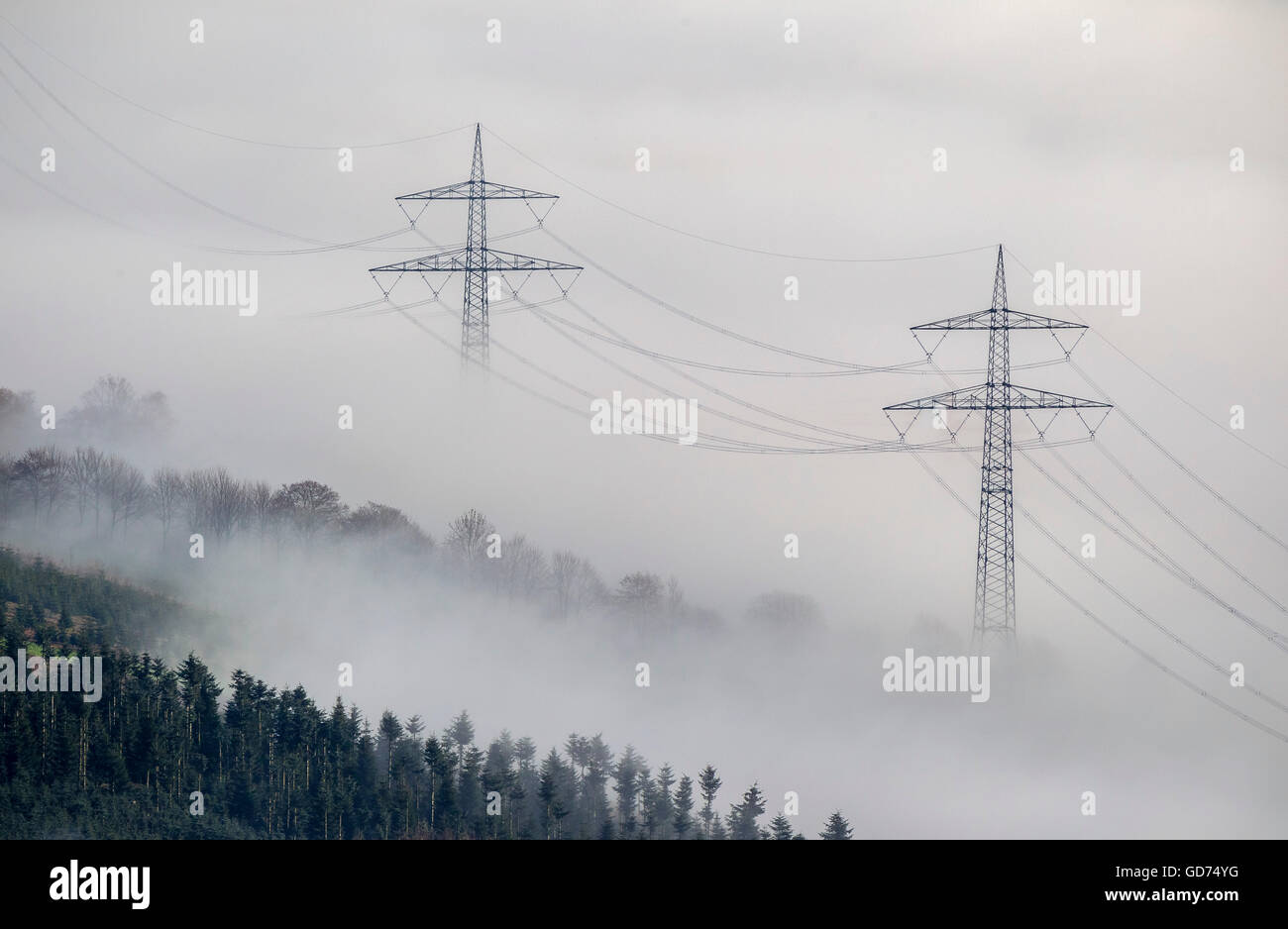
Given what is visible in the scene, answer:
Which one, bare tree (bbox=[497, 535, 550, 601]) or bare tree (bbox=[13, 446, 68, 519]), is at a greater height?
bare tree (bbox=[13, 446, 68, 519])

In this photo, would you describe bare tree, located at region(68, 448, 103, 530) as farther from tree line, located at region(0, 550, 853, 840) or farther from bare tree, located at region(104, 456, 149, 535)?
tree line, located at region(0, 550, 853, 840)

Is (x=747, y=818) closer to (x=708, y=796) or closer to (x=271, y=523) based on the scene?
(x=708, y=796)

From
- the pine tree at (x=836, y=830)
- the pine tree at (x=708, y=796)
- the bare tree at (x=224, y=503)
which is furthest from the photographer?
the bare tree at (x=224, y=503)

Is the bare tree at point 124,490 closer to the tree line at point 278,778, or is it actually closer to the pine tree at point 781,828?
the tree line at point 278,778

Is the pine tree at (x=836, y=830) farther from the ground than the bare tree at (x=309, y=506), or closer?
closer

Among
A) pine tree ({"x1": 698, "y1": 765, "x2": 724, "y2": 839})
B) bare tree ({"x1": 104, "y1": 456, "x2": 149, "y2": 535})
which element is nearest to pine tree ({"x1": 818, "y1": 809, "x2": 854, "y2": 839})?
pine tree ({"x1": 698, "y1": 765, "x2": 724, "y2": 839})

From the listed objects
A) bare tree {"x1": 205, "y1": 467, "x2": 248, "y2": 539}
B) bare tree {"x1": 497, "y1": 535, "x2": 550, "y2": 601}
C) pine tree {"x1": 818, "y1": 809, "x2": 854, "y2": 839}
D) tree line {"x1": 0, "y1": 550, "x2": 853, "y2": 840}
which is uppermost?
bare tree {"x1": 205, "y1": 467, "x2": 248, "y2": 539}

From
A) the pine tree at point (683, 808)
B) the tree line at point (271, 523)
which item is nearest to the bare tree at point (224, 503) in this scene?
the tree line at point (271, 523)

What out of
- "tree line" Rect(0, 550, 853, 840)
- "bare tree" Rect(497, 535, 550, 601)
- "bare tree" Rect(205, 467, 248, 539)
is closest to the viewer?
"tree line" Rect(0, 550, 853, 840)

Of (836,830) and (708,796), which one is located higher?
(708,796)

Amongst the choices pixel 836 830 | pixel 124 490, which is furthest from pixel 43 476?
pixel 836 830
